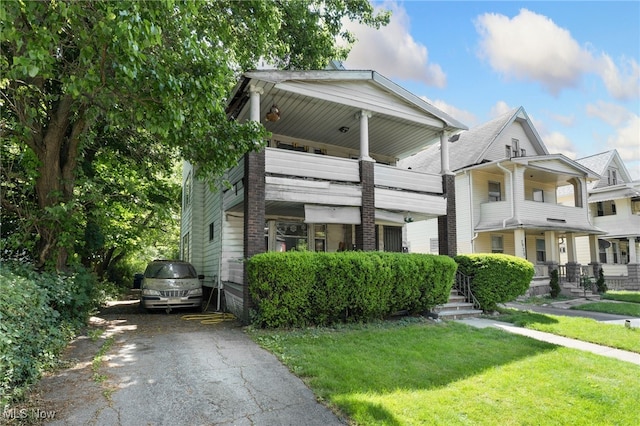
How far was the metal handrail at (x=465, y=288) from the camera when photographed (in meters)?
11.5

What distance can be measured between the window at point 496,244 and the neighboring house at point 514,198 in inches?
2.1

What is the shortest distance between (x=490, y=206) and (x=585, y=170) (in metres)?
6.09

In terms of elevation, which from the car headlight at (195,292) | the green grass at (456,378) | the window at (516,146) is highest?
the window at (516,146)

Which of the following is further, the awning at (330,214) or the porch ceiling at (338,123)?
the porch ceiling at (338,123)

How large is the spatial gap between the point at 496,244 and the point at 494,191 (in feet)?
9.48

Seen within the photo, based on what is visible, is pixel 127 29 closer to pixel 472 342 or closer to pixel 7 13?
pixel 7 13

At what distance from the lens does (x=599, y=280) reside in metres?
18.7

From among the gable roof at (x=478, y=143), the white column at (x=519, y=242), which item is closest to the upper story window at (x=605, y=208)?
the gable roof at (x=478, y=143)

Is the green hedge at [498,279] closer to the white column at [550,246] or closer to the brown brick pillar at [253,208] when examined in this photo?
the brown brick pillar at [253,208]

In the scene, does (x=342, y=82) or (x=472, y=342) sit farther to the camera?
(x=342, y=82)

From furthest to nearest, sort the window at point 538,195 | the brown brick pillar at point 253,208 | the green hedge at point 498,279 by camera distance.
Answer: the window at point 538,195 → the green hedge at point 498,279 → the brown brick pillar at point 253,208

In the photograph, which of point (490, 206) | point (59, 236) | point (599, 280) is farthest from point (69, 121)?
point (599, 280)

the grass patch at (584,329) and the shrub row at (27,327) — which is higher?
the shrub row at (27,327)

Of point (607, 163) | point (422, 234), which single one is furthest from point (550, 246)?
point (607, 163)
